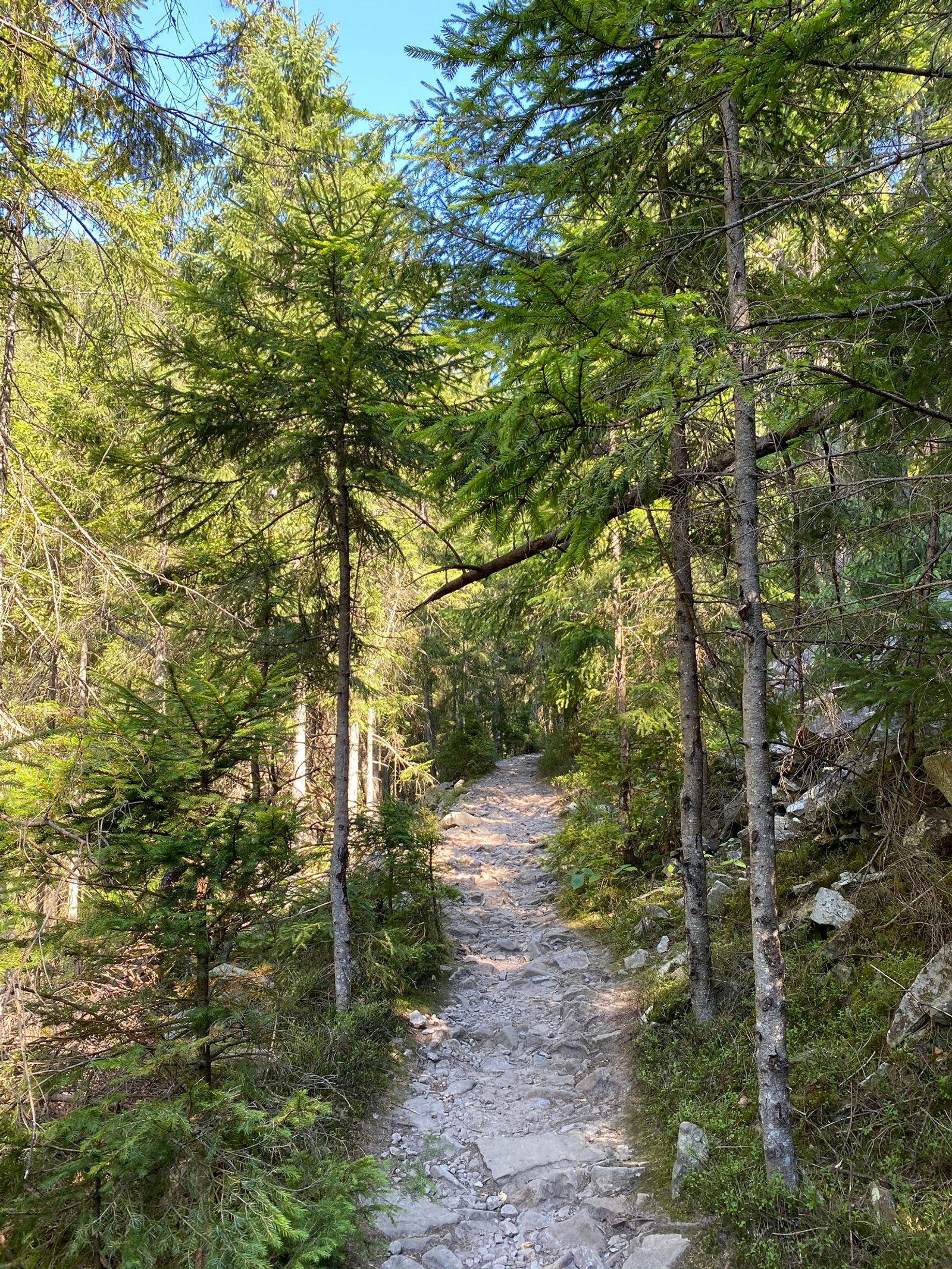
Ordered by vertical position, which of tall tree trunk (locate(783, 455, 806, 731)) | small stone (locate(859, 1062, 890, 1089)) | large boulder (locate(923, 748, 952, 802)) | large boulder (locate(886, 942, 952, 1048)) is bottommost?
small stone (locate(859, 1062, 890, 1089))

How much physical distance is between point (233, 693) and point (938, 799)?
19.3 feet

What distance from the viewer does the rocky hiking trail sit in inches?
187

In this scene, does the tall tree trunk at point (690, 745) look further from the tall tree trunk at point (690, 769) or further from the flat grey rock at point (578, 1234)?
the flat grey rock at point (578, 1234)

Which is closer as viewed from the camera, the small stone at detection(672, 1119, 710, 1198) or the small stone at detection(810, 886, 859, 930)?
the small stone at detection(672, 1119, 710, 1198)

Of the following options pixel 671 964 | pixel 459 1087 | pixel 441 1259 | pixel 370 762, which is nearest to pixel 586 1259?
pixel 441 1259

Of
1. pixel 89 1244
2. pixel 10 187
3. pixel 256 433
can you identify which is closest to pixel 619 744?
pixel 256 433

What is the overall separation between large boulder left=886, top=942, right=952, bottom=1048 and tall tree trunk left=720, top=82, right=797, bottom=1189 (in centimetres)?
85

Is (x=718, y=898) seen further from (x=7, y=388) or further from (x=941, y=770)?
(x=7, y=388)

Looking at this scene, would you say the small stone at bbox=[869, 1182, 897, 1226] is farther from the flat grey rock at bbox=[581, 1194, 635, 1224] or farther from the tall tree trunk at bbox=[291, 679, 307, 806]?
the tall tree trunk at bbox=[291, 679, 307, 806]

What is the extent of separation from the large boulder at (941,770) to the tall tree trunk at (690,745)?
6.32ft

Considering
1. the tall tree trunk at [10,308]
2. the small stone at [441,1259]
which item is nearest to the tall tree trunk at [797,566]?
the small stone at [441,1259]

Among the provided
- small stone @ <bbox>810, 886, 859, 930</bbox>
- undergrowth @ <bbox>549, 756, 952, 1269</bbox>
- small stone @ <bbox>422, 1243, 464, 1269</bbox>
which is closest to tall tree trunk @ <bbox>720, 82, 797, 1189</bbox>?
undergrowth @ <bbox>549, 756, 952, 1269</bbox>

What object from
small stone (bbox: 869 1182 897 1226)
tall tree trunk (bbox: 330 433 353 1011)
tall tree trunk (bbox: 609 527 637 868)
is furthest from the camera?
tall tree trunk (bbox: 609 527 637 868)

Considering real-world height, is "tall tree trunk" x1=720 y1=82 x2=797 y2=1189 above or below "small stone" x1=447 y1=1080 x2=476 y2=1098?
above
